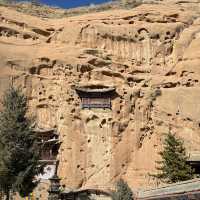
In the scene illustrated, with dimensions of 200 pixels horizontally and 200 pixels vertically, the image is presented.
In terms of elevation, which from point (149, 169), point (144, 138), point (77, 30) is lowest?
point (149, 169)

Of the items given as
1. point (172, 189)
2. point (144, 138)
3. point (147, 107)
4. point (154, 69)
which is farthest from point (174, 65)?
point (172, 189)

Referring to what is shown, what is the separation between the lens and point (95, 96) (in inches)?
1491

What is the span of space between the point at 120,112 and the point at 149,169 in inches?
213

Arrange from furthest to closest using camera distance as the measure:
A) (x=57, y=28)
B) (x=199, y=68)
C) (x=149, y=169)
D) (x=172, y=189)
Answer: (x=57, y=28)
(x=199, y=68)
(x=149, y=169)
(x=172, y=189)

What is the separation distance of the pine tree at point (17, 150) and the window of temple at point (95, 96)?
18.9 meters

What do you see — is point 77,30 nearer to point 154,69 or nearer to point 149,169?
point 154,69

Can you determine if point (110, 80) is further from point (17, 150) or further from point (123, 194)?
point (17, 150)

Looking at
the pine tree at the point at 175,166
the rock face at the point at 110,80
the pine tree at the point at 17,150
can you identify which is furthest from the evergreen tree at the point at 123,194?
the pine tree at the point at 17,150

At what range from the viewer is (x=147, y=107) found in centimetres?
3738

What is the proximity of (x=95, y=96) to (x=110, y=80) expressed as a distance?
2.09m

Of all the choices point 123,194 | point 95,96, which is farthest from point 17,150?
point 95,96

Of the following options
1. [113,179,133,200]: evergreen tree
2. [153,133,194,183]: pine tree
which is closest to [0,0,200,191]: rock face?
[113,179,133,200]: evergreen tree

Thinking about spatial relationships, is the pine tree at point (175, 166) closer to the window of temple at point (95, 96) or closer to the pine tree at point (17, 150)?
the pine tree at point (17, 150)

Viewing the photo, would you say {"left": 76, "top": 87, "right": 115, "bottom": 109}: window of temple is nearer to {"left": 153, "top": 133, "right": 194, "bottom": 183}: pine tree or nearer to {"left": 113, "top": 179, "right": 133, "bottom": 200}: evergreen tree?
{"left": 113, "top": 179, "right": 133, "bottom": 200}: evergreen tree
